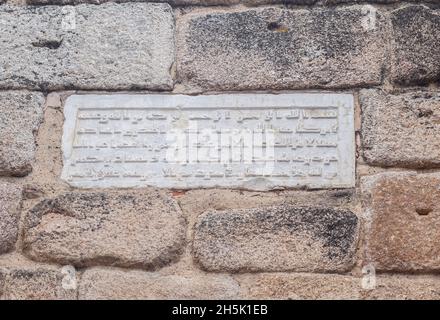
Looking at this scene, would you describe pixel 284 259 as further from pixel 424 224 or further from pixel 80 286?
pixel 80 286

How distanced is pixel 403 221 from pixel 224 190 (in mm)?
532

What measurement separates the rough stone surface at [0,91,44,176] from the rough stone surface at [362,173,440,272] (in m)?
1.03

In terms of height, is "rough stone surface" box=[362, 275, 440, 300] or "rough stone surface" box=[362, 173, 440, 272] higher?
"rough stone surface" box=[362, 173, 440, 272]

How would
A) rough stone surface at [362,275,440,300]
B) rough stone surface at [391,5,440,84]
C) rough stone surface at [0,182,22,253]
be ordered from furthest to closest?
rough stone surface at [391,5,440,84] < rough stone surface at [0,182,22,253] < rough stone surface at [362,275,440,300]

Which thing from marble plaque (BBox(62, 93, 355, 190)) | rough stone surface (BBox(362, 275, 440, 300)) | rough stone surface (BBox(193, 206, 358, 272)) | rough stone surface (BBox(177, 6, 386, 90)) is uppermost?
rough stone surface (BBox(177, 6, 386, 90))

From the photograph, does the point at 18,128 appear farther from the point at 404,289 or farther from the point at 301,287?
the point at 404,289

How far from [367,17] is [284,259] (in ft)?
2.77

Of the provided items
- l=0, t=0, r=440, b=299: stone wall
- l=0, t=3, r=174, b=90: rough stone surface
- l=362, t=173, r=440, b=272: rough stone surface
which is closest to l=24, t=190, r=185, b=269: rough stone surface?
l=0, t=0, r=440, b=299: stone wall

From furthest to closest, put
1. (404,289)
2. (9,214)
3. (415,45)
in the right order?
(415,45)
(9,214)
(404,289)

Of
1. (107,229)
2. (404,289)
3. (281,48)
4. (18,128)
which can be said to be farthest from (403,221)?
(18,128)

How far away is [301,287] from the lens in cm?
199

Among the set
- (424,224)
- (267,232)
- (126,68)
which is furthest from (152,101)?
(424,224)

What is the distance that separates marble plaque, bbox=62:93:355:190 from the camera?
2113 millimetres

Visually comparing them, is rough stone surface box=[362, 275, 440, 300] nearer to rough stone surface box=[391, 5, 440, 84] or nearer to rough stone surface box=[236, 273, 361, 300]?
rough stone surface box=[236, 273, 361, 300]
